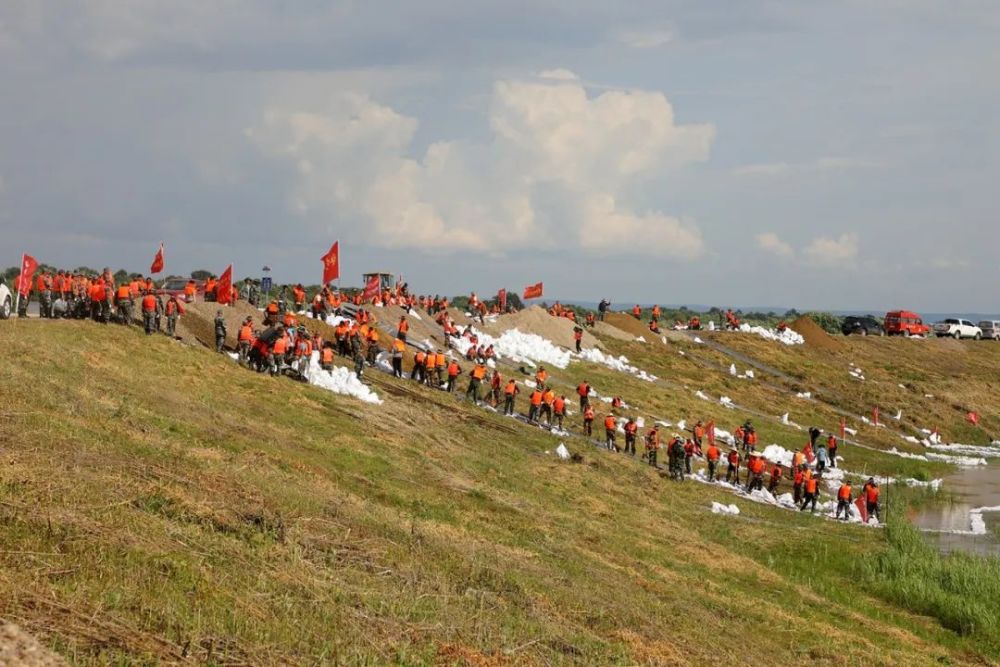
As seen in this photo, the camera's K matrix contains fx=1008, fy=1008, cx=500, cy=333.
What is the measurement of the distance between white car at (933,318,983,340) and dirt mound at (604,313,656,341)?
1577 inches

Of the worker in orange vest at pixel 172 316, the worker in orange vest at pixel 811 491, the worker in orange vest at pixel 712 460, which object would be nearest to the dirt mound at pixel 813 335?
the worker in orange vest at pixel 712 460

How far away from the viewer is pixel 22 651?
27.7ft

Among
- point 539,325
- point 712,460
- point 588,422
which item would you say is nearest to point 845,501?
point 712,460

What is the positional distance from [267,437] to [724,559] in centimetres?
1130

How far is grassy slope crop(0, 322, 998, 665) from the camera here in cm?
1108

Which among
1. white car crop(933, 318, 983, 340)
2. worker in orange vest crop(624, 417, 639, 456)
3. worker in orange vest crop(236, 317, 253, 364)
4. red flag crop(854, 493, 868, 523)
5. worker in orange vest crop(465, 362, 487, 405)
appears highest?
white car crop(933, 318, 983, 340)

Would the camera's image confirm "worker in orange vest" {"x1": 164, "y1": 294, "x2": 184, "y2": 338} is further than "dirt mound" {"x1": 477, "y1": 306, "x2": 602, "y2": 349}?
No

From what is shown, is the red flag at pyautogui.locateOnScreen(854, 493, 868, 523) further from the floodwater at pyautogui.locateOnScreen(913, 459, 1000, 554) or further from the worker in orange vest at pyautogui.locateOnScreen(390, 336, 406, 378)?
the worker in orange vest at pyautogui.locateOnScreen(390, 336, 406, 378)

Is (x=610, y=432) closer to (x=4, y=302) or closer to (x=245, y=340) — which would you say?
(x=245, y=340)

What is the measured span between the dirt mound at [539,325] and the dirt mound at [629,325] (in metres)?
8.42

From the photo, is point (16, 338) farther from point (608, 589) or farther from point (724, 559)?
point (724, 559)

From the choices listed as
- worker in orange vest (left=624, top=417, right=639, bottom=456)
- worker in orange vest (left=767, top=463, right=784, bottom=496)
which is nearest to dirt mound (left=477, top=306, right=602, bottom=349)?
worker in orange vest (left=624, top=417, right=639, bottom=456)

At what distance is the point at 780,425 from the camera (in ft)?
168

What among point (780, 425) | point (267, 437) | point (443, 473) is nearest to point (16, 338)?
point (267, 437)
